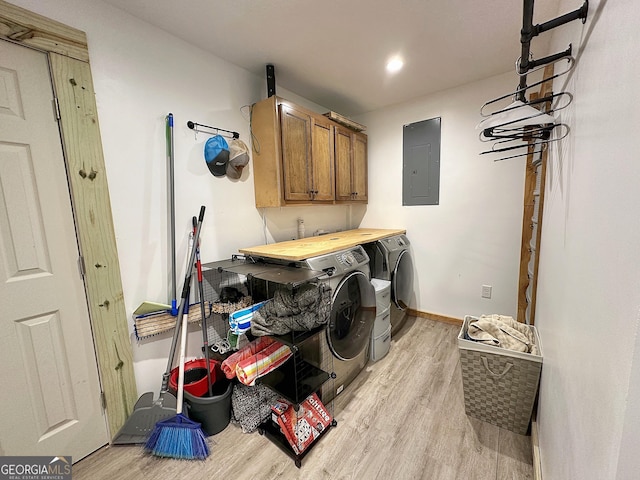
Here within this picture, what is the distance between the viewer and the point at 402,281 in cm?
277

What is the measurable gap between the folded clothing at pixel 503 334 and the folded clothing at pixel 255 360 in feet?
3.90

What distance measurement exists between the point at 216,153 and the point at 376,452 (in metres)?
2.17

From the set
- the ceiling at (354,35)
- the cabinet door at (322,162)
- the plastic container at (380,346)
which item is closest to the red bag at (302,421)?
the plastic container at (380,346)

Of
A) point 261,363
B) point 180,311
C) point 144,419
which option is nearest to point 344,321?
point 261,363

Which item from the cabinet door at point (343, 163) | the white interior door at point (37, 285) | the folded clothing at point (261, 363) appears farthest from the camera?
the cabinet door at point (343, 163)

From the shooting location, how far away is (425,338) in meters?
2.55

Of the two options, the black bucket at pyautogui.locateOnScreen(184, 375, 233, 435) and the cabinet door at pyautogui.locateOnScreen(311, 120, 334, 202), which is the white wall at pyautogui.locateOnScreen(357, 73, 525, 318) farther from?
the black bucket at pyautogui.locateOnScreen(184, 375, 233, 435)

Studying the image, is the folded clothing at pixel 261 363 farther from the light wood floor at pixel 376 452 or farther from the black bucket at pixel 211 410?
the light wood floor at pixel 376 452

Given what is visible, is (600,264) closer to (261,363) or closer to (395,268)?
(261,363)

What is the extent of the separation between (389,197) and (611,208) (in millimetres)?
2658

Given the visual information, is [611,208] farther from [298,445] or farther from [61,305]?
[61,305]

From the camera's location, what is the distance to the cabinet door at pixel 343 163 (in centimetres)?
267

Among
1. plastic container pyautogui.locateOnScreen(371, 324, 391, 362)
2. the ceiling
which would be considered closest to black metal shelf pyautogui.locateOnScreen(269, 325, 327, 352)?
plastic container pyautogui.locateOnScreen(371, 324, 391, 362)

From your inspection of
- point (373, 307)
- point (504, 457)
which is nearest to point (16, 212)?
point (373, 307)
